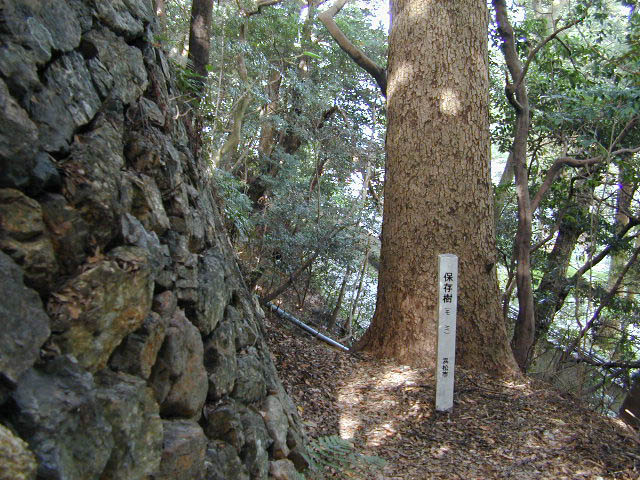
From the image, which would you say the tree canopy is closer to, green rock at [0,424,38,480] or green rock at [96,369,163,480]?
green rock at [96,369,163,480]

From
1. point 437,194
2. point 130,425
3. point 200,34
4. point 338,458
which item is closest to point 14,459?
point 130,425

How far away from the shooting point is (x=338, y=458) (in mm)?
3695

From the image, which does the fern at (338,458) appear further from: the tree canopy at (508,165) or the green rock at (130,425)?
the tree canopy at (508,165)

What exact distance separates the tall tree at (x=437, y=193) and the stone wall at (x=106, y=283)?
295 centimetres

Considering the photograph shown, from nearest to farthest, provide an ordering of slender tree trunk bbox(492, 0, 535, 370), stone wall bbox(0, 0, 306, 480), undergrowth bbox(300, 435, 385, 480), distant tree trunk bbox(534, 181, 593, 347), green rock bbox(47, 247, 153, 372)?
stone wall bbox(0, 0, 306, 480)
green rock bbox(47, 247, 153, 372)
undergrowth bbox(300, 435, 385, 480)
slender tree trunk bbox(492, 0, 535, 370)
distant tree trunk bbox(534, 181, 593, 347)

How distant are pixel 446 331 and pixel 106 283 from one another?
A: 146 inches

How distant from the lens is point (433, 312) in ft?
18.6

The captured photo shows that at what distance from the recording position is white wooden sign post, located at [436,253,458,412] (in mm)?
4914

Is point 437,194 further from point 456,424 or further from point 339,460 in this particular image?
point 339,460

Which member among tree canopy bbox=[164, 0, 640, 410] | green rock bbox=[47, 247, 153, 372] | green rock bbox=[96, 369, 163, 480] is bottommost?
green rock bbox=[96, 369, 163, 480]

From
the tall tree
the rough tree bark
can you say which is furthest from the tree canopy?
the tall tree

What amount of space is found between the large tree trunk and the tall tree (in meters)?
0.01

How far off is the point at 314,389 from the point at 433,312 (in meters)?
1.50

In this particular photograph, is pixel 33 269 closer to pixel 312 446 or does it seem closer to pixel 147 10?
pixel 147 10
